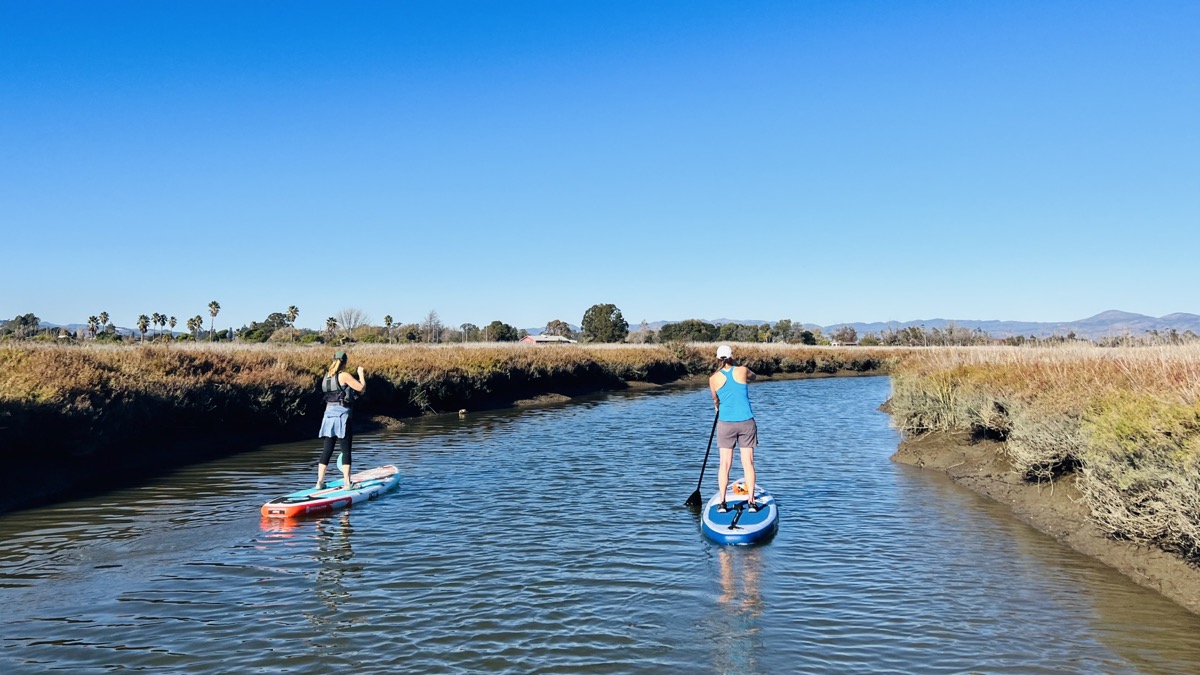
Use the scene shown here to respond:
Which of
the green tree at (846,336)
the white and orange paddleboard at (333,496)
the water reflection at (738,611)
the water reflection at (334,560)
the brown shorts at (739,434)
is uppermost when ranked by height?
the green tree at (846,336)

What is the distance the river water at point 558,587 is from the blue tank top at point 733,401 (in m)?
1.62

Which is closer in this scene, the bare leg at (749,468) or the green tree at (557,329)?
the bare leg at (749,468)

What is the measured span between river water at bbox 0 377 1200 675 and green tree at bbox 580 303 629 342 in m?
92.4

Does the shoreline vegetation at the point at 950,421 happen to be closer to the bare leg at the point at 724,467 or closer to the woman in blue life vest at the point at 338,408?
the bare leg at the point at 724,467

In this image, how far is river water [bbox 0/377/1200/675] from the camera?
6836 millimetres

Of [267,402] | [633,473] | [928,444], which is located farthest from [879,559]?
[267,402]

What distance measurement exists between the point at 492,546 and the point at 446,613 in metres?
2.52

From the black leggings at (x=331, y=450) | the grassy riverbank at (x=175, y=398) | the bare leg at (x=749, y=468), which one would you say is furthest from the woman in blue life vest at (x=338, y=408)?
the bare leg at (x=749, y=468)

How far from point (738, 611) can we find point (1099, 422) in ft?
18.1

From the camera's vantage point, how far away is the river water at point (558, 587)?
269 inches

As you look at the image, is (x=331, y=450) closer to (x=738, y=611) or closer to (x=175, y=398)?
(x=175, y=398)

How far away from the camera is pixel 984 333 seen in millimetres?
72375

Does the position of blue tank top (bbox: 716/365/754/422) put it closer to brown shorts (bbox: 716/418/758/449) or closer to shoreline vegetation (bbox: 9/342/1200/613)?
brown shorts (bbox: 716/418/758/449)

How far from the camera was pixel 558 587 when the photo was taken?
8.66 metres
